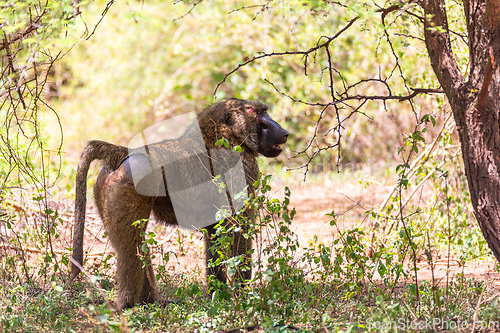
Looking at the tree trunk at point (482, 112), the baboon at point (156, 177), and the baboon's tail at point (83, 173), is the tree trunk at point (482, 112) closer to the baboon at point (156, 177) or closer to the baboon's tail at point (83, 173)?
the baboon at point (156, 177)

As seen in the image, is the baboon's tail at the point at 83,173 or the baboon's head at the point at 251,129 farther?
the baboon's head at the point at 251,129

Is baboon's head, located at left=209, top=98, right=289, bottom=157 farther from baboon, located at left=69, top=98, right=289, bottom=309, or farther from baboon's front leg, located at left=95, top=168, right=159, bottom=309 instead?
baboon's front leg, located at left=95, top=168, right=159, bottom=309

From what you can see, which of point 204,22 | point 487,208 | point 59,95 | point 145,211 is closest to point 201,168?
point 145,211

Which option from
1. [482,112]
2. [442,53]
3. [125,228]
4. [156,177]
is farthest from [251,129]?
[482,112]

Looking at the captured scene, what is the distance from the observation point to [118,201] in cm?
367

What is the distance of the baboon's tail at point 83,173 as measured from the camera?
3.76 meters

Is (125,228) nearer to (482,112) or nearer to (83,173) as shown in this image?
(83,173)

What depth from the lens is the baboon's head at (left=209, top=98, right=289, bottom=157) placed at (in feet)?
14.0

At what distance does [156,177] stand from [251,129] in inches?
37.6

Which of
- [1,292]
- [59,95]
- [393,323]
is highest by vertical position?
[59,95]

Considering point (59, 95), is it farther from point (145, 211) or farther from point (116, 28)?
point (145, 211)

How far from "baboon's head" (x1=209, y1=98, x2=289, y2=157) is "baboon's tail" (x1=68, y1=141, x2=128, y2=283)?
89 cm

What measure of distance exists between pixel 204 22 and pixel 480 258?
26.9 feet

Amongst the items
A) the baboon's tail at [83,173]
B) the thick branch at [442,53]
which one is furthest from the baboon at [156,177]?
the thick branch at [442,53]
